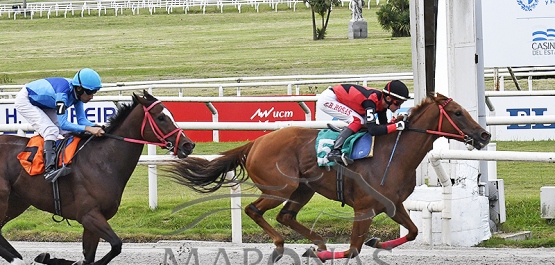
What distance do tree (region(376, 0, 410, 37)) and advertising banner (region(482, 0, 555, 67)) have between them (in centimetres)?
1920

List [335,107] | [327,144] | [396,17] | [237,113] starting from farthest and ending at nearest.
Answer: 1. [396,17]
2. [237,113]
3. [335,107]
4. [327,144]

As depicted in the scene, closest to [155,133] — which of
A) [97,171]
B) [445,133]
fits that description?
[97,171]

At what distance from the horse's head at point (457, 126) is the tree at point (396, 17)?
1065 inches

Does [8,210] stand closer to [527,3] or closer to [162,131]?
[162,131]

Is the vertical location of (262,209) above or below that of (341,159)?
below

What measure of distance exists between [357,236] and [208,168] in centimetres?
136

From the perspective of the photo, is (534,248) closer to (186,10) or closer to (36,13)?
(186,10)

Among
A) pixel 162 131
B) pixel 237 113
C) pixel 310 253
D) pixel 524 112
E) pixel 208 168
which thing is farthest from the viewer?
pixel 237 113

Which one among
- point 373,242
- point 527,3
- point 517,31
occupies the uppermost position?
point 527,3

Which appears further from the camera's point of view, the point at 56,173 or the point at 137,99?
the point at 137,99

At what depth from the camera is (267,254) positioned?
689cm

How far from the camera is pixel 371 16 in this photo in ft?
154

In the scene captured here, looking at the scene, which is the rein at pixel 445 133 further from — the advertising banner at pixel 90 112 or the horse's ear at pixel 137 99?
the advertising banner at pixel 90 112

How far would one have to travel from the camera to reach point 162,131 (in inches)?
252
